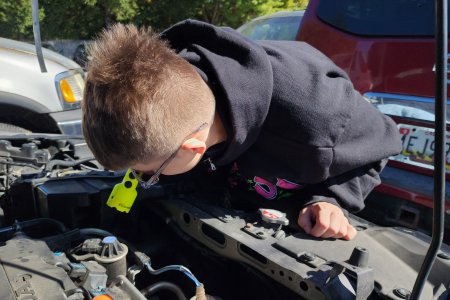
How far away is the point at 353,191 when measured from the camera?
1610mm

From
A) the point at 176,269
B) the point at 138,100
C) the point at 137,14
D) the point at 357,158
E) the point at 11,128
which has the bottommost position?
the point at 137,14

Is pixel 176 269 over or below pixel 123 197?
below

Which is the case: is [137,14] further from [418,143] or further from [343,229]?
[343,229]

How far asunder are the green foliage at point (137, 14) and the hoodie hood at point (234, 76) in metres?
13.6

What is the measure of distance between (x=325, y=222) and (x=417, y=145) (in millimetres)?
953

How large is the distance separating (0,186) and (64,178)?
0.55m

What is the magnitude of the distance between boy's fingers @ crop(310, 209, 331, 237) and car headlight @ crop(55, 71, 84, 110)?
2.38m

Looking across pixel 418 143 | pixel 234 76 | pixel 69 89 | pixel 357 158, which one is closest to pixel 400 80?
pixel 418 143

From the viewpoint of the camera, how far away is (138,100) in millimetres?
1138

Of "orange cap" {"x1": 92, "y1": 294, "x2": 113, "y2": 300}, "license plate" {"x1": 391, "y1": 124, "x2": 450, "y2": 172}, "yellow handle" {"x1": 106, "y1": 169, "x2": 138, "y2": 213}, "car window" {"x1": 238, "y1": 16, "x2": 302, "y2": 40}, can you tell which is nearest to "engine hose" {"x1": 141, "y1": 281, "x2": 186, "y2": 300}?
"orange cap" {"x1": 92, "y1": 294, "x2": 113, "y2": 300}

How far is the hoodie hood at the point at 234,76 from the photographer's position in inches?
51.4

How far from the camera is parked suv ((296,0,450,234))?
79.2 inches

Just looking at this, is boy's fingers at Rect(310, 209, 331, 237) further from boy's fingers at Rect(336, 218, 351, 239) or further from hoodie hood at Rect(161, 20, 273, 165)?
hoodie hood at Rect(161, 20, 273, 165)

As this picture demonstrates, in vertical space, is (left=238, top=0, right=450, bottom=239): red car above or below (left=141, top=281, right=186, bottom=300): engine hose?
above
